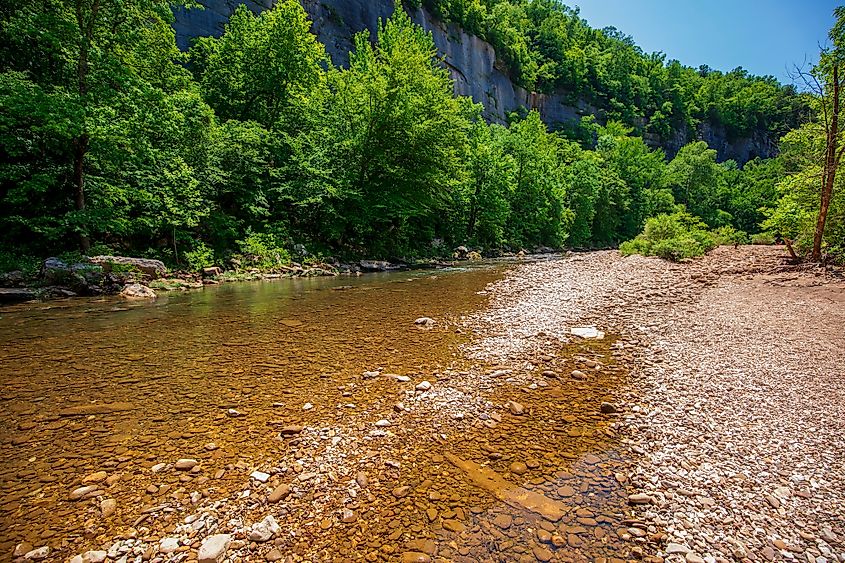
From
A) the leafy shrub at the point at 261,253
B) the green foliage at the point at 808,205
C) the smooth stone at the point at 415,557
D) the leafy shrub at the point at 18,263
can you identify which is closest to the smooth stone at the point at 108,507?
the smooth stone at the point at 415,557

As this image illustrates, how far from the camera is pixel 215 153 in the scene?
62.4ft

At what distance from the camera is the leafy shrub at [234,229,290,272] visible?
18312mm

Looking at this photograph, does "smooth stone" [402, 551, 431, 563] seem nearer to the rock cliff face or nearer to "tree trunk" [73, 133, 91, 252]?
"tree trunk" [73, 133, 91, 252]

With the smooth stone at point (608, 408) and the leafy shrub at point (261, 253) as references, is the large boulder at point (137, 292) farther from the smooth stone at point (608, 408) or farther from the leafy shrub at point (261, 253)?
the smooth stone at point (608, 408)

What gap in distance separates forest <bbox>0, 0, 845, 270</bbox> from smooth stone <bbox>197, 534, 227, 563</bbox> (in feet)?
Result: 49.3

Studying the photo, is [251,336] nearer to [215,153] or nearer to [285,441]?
[285,441]

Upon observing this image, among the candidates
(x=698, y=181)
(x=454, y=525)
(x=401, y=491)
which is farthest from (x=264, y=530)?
(x=698, y=181)

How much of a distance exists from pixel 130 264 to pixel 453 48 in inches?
2295

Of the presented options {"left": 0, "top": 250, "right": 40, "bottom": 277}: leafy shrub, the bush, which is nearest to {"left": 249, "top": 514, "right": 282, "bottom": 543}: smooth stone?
{"left": 0, "top": 250, "right": 40, "bottom": 277}: leafy shrub

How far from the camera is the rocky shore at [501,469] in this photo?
9.02 feet

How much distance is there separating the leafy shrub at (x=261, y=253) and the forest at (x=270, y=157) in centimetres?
9

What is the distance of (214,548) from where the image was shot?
2619mm

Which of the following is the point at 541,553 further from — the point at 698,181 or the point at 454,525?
the point at 698,181

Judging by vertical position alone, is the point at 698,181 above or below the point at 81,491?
above
